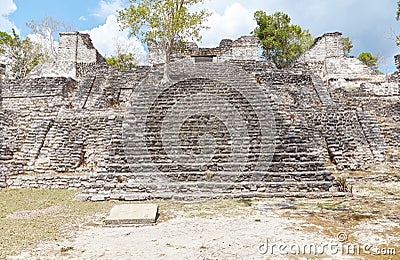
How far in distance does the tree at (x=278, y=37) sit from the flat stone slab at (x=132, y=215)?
1969 centimetres

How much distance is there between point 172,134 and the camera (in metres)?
7.80

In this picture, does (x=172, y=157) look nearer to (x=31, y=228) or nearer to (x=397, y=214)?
(x=31, y=228)

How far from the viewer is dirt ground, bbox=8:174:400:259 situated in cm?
322

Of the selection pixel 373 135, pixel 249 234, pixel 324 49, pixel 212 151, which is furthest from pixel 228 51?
pixel 249 234

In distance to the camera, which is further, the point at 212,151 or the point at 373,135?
the point at 373,135

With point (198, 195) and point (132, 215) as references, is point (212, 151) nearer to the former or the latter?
point (198, 195)

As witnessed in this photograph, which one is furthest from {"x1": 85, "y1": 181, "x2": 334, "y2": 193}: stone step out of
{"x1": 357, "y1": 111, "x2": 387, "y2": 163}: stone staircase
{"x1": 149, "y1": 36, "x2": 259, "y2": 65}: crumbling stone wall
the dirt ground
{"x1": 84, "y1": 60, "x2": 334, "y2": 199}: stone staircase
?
{"x1": 149, "y1": 36, "x2": 259, "y2": 65}: crumbling stone wall

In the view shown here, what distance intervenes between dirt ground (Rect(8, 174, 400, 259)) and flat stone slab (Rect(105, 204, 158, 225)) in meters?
0.13

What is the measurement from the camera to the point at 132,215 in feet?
14.6

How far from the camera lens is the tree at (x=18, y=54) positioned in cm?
2200

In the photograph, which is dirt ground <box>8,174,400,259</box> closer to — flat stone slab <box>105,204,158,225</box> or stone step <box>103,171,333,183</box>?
flat stone slab <box>105,204,158,225</box>

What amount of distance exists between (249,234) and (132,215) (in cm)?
164

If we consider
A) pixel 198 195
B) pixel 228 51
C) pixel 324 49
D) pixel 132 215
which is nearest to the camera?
pixel 132 215

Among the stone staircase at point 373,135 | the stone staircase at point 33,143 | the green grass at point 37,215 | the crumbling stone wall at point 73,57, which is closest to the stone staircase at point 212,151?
the green grass at point 37,215
